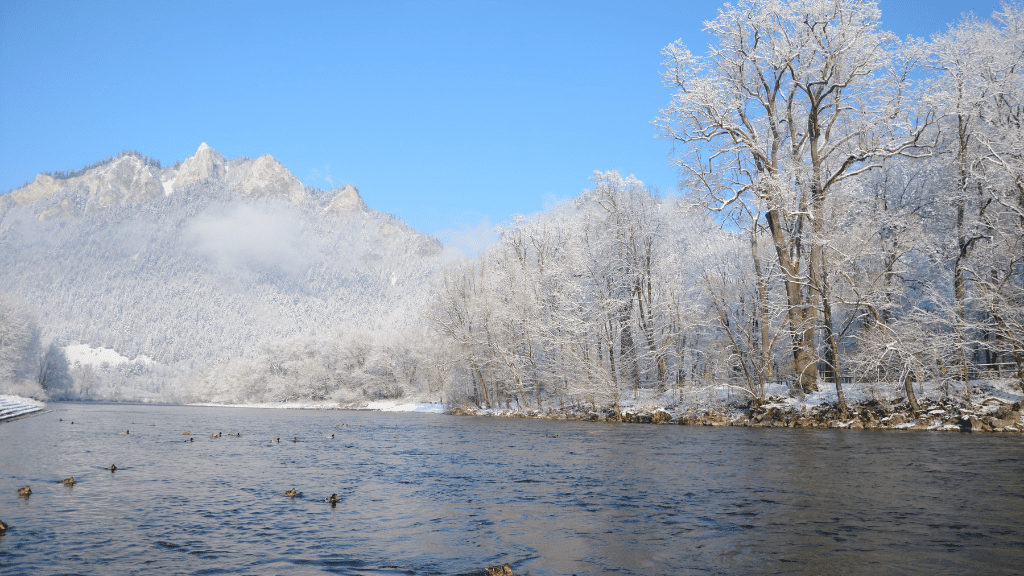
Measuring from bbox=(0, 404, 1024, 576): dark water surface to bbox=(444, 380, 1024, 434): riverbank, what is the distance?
4792mm

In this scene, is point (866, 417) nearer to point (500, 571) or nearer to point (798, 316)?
point (798, 316)

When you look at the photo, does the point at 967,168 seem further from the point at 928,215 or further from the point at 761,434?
the point at 761,434

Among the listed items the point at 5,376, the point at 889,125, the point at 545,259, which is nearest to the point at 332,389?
the point at 5,376

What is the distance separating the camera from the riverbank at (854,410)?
78.8 feet

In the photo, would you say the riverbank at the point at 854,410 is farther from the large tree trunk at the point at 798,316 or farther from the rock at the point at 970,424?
the large tree trunk at the point at 798,316

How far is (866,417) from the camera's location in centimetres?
2662

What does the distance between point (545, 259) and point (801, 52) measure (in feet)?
79.8

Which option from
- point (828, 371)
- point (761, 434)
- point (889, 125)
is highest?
point (889, 125)

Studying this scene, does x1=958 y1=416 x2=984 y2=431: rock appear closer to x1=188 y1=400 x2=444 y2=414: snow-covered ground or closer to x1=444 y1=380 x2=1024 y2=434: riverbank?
x1=444 y1=380 x2=1024 y2=434: riverbank

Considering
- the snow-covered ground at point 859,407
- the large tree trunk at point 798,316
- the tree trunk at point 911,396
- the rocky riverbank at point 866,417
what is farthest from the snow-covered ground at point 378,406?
the tree trunk at point 911,396

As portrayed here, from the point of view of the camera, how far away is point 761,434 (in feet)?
82.8

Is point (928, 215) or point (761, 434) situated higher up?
point (928, 215)

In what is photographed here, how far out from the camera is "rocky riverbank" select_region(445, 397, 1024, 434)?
77.1ft

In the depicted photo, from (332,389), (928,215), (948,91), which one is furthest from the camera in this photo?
(332,389)
